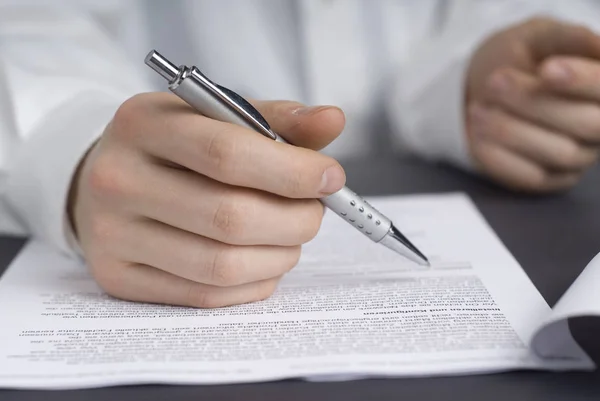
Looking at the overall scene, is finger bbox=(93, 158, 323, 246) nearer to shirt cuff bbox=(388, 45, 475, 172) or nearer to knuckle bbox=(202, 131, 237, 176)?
knuckle bbox=(202, 131, 237, 176)

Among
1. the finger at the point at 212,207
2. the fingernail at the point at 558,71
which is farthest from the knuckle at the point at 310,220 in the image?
the fingernail at the point at 558,71

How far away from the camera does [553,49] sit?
67 centimetres

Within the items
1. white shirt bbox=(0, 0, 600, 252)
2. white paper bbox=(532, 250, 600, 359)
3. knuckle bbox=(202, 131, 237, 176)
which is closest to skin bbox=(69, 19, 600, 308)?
knuckle bbox=(202, 131, 237, 176)

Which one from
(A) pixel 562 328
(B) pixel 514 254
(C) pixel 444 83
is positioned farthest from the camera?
(C) pixel 444 83

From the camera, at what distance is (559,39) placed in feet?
2.16

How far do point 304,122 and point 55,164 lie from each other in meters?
0.25

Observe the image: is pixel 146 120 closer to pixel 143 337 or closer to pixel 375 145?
pixel 143 337

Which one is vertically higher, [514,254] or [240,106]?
[240,106]

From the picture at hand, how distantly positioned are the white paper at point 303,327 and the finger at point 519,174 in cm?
19

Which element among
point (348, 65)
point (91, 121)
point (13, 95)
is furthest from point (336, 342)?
point (348, 65)

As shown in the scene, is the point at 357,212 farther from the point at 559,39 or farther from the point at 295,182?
the point at 559,39

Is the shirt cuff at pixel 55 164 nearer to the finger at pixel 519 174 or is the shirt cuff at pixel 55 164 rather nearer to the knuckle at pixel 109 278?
the knuckle at pixel 109 278

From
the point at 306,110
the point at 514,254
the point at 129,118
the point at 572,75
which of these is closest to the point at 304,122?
the point at 306,110

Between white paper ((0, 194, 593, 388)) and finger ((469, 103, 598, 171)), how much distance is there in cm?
20
